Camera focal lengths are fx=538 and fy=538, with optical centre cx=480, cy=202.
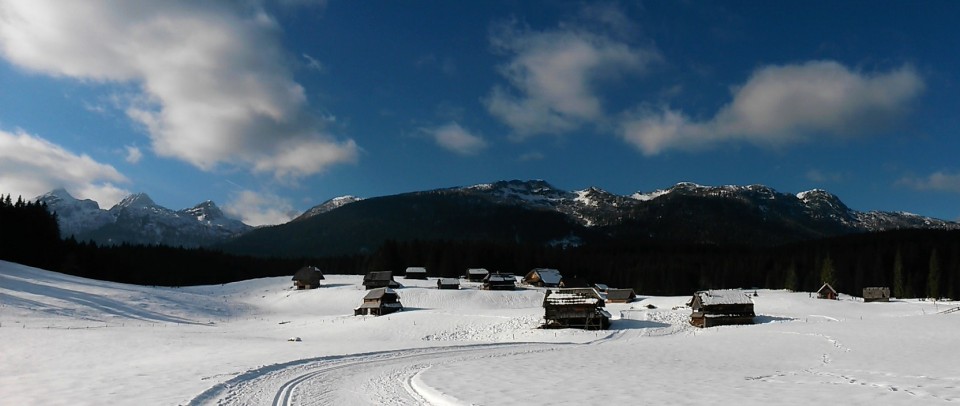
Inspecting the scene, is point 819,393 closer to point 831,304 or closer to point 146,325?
point 146,325

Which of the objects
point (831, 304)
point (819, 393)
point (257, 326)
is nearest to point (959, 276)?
point (831, 304)

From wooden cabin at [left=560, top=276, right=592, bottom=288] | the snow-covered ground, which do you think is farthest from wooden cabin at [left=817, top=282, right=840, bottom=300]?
wooden cabin at [left=560, top=276, right=592, bottom=288]

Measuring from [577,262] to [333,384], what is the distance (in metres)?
133

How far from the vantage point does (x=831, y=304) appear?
76125 millimetres

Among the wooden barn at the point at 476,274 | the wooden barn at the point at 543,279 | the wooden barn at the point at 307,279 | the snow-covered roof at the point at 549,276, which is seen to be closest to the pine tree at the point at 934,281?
the wooden barn at the point at 543,279

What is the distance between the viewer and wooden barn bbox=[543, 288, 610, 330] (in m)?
59.0

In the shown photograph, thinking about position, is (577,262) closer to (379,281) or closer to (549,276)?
(549,276)

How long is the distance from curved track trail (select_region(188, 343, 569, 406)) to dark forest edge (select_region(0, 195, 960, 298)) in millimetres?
96702

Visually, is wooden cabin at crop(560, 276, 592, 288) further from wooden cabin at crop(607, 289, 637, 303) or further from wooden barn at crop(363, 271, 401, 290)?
wooden barn at crop(363, 271, 401, 290)

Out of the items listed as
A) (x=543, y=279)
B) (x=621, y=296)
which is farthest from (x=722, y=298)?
(x=543, y=279)

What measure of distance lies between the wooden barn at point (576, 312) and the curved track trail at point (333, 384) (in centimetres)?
2899

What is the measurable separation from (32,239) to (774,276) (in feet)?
502

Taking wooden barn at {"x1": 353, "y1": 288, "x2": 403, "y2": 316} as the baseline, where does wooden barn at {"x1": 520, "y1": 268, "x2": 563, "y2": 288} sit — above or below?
above

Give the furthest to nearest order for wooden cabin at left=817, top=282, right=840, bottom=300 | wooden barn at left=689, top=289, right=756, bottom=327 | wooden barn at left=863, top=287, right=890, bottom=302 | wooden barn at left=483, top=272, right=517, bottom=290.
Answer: wooden barn at left=483, top=272, right=517, bottom=290
wooden cabin at left=817, top=282, right=840, bottom=300
wooden barn at left=863, top=287, right=890, bottom=302
wooden barn at left=689, top=289, right=756, bottom=327
